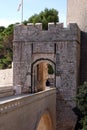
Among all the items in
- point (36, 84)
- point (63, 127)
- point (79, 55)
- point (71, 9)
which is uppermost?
point (71, 9)

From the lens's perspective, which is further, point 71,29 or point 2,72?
point 2,72

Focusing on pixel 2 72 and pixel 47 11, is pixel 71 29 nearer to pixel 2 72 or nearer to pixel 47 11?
pixel 2 72

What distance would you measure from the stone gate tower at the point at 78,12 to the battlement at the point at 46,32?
2.30 meters

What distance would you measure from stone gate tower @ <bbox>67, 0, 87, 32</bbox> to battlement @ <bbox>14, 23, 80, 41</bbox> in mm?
2303

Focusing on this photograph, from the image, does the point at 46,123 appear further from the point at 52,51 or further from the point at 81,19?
the point at 81,19

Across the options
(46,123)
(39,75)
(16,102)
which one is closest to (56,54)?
(39,75)

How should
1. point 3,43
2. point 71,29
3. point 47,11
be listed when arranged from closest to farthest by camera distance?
point 71,29 → point 47,11 → point 3,43

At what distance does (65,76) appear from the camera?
73.2 feet

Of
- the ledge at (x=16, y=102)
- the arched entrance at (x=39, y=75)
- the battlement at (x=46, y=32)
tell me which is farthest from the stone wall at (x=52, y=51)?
the ledge at (x=16, y=102)

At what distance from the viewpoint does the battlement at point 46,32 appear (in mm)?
22250

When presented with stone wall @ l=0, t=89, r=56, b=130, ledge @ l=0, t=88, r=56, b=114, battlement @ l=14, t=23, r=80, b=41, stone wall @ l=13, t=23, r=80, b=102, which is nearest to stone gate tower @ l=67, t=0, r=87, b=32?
battlement @ l=14, t=23, r=80, b=41

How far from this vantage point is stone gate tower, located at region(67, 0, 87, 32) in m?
24.8

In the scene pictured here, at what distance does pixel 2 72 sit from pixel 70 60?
12.3 meters

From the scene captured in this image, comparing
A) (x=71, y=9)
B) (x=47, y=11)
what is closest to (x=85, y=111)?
(x=71, y=9)
